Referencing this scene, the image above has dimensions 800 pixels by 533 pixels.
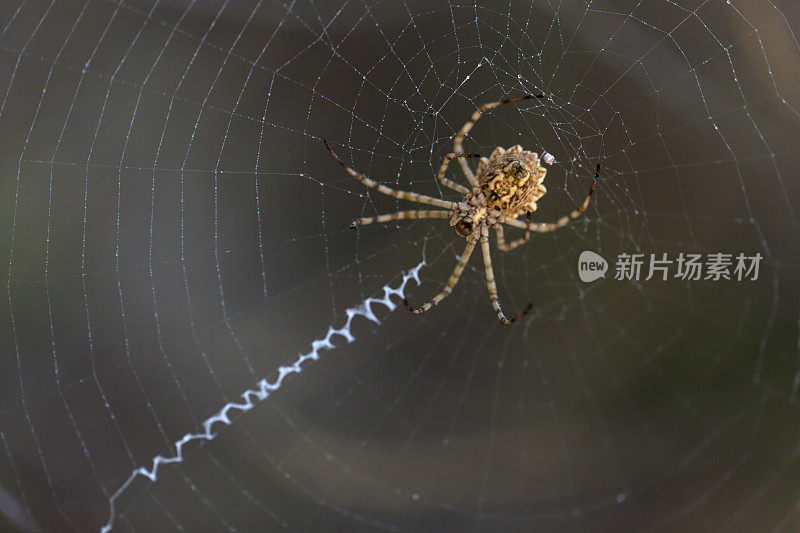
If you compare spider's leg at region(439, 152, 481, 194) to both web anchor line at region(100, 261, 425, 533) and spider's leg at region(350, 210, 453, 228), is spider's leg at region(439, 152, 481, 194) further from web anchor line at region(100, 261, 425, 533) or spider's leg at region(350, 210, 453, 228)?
web anchor line at region(100, 261, 425, 533)

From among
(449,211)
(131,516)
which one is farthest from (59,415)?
(449,211)

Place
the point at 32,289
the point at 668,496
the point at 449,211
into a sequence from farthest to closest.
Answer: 1. the point at 668,496
2. the point at 32,289
3. the point at 449,211

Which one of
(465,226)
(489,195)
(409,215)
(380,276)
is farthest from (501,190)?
(380,276)

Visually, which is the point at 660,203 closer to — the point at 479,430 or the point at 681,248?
the point at 681,248

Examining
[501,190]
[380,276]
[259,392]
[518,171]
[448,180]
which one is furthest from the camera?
[259,392]

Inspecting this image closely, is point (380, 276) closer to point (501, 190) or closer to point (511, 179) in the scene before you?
point (501, 190)

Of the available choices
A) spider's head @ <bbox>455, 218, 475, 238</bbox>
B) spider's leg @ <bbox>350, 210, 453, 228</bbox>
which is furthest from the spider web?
spider's head @ <bbox>455, 218, 475, 238</bbox>
